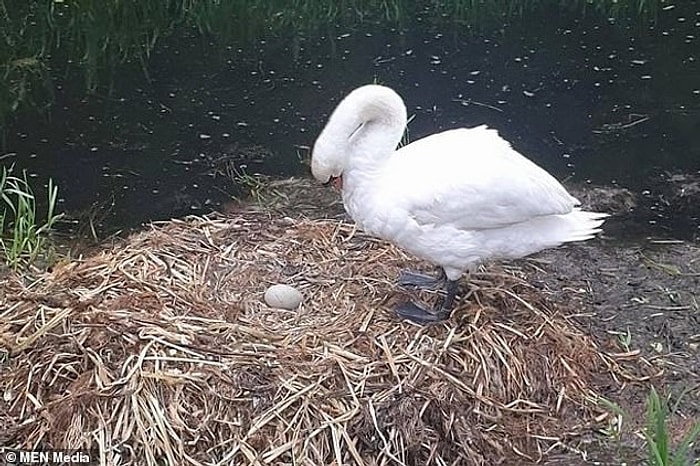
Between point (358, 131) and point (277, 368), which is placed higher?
point (358, 131)

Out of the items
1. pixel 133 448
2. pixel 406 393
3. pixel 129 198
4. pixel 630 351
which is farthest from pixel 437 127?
pixel 133 448

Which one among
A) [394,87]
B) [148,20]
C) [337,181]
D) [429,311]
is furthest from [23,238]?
[148,20]

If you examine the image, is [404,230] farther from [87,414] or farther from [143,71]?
[143,71]

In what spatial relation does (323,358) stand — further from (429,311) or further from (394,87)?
(394,87)

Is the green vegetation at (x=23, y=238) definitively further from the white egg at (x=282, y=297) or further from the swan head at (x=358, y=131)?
the swan head at (x=358, y=131)

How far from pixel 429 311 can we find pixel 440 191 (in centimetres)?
52

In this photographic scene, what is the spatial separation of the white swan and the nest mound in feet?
0.86

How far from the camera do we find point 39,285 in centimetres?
410

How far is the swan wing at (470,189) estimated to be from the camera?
3.56 meters

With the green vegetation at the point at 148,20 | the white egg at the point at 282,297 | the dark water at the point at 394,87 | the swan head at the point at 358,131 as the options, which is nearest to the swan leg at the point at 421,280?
the white egg at the point at 282,297

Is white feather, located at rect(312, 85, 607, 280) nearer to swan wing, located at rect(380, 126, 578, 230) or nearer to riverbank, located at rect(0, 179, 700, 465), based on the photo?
swan wing, located at rect(380, 126, 578, 230)

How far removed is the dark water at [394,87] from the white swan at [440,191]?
148 centimetres

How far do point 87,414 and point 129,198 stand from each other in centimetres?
223

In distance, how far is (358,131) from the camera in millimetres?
3725
